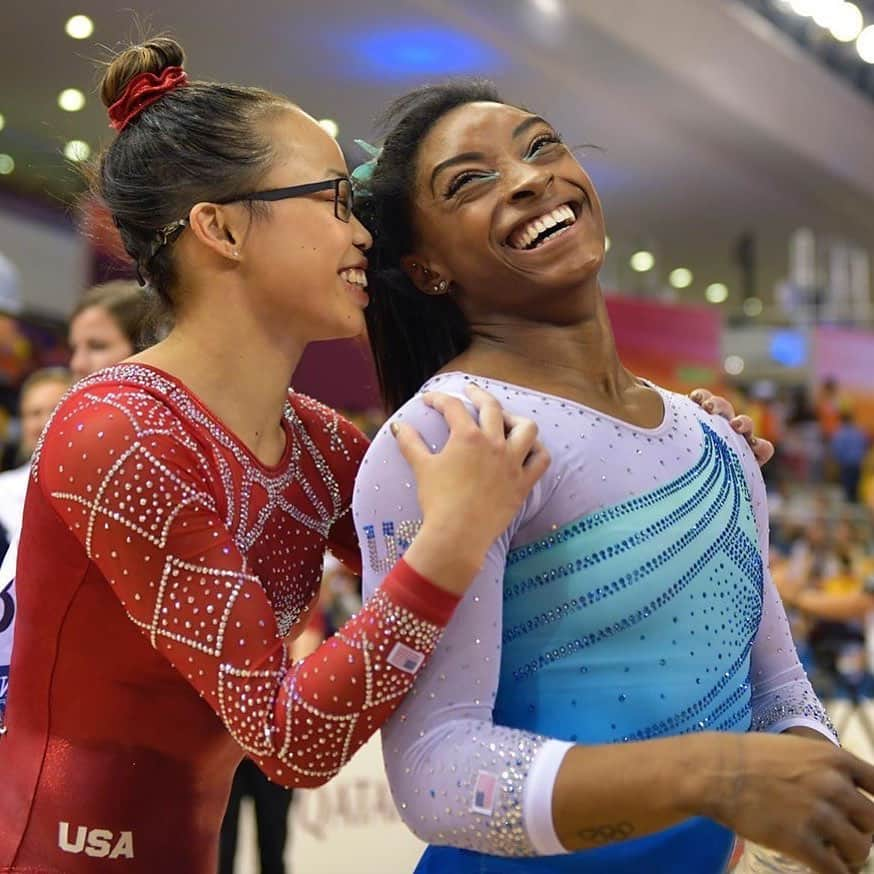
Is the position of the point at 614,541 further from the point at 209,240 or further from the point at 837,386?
the point at 837,386

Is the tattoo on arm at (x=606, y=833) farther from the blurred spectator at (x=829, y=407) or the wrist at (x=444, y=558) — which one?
the blurred spectator at (x=829, y=407)

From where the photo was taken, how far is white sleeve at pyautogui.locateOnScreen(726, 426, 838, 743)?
1.40 metres

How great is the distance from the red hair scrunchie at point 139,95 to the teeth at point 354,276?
0.31 m

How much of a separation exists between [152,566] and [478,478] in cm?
34

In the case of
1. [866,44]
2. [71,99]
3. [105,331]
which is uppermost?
[105,331]

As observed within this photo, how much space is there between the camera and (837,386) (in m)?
10.5

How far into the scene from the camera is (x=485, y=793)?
1.06 m

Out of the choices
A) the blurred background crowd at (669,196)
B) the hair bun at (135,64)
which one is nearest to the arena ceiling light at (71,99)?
the blurred background crowd at (669,196)

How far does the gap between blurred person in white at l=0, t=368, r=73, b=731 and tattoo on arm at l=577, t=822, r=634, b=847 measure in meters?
0.82

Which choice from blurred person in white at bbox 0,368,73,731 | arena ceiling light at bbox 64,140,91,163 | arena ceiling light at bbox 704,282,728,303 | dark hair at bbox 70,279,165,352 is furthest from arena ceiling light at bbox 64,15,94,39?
arena ceiling light at bbox 704,282,728,303

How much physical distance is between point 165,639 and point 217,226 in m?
0.48

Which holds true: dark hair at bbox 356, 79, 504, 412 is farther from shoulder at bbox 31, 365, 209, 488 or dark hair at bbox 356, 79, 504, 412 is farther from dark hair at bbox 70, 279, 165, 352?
dark hair at bbox 70, 279, 165, 352

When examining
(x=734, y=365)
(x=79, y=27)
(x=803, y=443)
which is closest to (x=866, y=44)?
(x=734, y=365)

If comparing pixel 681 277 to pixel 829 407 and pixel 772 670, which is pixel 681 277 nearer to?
pixel 829 407
